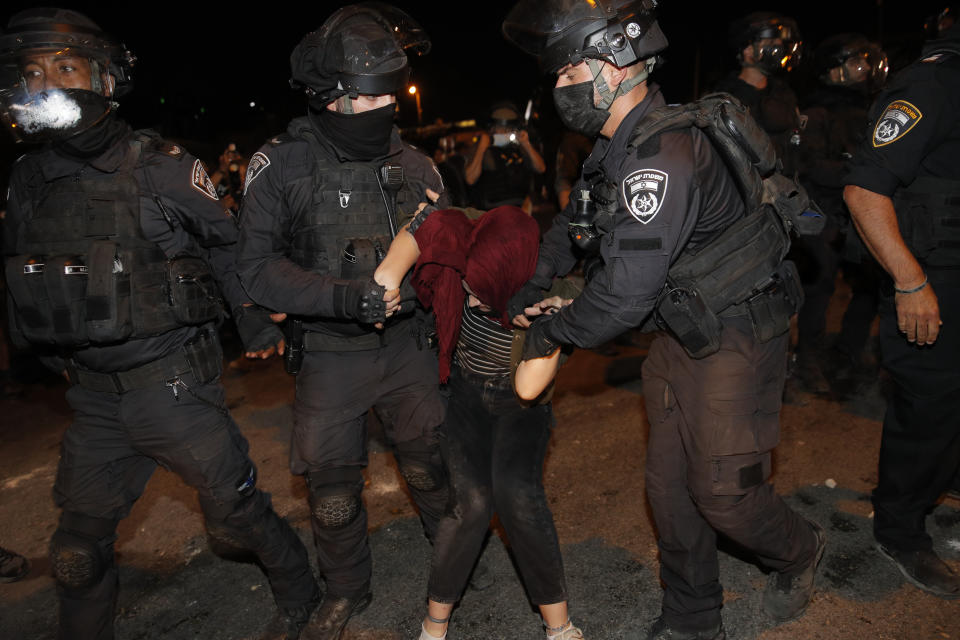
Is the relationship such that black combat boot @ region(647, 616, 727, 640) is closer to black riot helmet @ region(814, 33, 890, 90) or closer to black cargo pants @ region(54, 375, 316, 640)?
black cargo pants @ region(54, 375, 316, 640)

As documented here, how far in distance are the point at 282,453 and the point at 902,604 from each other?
147 inches

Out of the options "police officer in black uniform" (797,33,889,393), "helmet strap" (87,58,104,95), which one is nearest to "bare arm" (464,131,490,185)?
"police officer in black uniform" (797,33,889,393)

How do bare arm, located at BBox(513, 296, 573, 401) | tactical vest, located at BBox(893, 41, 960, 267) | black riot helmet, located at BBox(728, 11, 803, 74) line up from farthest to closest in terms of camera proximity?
1. black riot helmet, located at BBox(728, 11, 803, 74)
2. tactical vest, located at BBox(893, 41, 960, 267)
3. bare arm, located at BBox(513, 296, 573, 401)

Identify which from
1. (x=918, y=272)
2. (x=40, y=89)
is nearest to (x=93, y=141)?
(x=40, y=89)

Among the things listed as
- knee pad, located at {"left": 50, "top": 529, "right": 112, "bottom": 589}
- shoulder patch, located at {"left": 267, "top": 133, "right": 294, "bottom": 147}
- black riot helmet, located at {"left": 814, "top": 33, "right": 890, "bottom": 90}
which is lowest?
knee pad, located at {"left": 50, "top": 529, "right": 112, "bottom": 589}

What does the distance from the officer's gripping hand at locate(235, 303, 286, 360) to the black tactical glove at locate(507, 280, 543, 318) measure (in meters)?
1.05

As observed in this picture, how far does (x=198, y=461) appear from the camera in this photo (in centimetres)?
259

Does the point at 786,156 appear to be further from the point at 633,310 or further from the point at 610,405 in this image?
the point at 633,310

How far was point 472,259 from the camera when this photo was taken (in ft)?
7.64

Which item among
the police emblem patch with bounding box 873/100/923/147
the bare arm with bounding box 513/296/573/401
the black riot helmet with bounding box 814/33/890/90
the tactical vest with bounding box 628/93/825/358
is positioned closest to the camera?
the tactical vest with bounding box 628/93/825/358

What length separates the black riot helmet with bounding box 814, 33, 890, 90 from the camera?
4.95 metres

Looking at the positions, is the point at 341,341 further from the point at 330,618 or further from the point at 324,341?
the point at 330,618

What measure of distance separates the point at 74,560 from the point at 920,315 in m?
3.48

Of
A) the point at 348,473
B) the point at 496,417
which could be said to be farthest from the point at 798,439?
the point at 348,473
